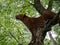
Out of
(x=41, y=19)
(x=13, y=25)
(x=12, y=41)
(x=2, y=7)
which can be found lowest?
(x=12, y=41)

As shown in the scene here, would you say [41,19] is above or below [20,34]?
above

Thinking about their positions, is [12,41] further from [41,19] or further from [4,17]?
[41,19]

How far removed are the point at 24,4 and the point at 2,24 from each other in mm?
996

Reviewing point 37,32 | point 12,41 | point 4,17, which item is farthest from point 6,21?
point 37,32

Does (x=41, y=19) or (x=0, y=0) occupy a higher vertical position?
(x=41, y=19)

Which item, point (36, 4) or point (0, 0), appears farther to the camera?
point (0, 0)

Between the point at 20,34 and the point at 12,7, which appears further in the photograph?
the point at 20,34

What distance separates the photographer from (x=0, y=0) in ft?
23.3

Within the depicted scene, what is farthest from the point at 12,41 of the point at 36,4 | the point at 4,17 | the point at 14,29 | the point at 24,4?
the point at 36,4

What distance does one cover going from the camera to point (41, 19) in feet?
15.4

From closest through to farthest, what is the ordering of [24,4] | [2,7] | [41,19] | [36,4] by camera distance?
[41,19], [36,4], [24,4], [2,7]

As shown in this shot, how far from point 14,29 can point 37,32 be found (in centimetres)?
237

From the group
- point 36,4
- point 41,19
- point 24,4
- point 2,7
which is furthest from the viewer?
point 2,7

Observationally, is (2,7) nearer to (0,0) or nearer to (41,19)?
(0,0)
